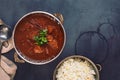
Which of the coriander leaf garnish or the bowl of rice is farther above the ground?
the coriander leaf garnish

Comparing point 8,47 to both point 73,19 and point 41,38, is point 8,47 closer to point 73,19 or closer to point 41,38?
point 41,38

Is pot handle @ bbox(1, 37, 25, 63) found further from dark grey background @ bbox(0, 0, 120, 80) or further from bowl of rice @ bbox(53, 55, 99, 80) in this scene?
bowl of rice @ bbox(53, 55, 99, 80)

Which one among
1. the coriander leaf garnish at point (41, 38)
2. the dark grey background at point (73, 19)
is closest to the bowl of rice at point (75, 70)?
the dark grey background at point (73, 19)

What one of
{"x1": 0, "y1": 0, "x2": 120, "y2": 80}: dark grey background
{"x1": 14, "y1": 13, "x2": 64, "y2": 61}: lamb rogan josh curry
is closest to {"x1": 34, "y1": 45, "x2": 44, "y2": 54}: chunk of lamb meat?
{"x1": 14, "y1": 13, "x2": 64, "y2": 61}: lamb rogan josh curry

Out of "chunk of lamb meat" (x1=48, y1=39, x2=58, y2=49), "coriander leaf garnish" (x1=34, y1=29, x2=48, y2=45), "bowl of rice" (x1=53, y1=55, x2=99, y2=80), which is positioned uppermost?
"coriander leaf garnish" (x1=34, y1=29, x2=48, y2=45)

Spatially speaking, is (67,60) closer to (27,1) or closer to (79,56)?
(79,56)

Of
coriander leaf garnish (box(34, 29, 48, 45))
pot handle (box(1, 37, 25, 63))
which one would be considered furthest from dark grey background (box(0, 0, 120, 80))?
coriander leaf garnish (box(34, 29, 48, 45))

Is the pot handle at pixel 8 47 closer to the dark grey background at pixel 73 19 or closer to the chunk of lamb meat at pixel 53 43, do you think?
the dark grey background at pixel 73 19
